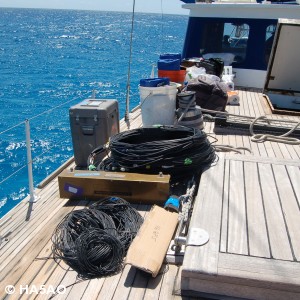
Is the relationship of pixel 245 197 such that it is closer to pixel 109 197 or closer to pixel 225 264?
pixel 225 264

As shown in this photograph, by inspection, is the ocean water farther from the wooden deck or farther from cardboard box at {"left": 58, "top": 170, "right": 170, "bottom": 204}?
the wooden deck

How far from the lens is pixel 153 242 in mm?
2746

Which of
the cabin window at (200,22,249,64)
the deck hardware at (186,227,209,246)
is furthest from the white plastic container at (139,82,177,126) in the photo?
the cabin window at (200,22,249,64)

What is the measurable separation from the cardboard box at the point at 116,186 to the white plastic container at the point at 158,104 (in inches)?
72.1

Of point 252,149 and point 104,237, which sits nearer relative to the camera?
point 104,237

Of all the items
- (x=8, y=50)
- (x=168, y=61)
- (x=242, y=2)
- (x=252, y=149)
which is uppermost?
(x=242, y=2)

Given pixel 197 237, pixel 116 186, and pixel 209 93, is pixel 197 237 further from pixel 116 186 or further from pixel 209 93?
pixel 209 93

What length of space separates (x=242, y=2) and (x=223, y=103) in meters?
4.31

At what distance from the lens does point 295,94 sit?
7.70 m

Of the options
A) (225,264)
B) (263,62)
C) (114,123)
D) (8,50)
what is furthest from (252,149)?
(8,50)

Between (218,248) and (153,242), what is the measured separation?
0.52 m

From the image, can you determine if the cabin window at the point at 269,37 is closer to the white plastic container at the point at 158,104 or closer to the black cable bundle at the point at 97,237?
the white plastic container at the point at 158,104

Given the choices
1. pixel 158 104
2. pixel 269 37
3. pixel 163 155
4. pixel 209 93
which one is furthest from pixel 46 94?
pixel 163 155

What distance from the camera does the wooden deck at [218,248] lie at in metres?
2.32
